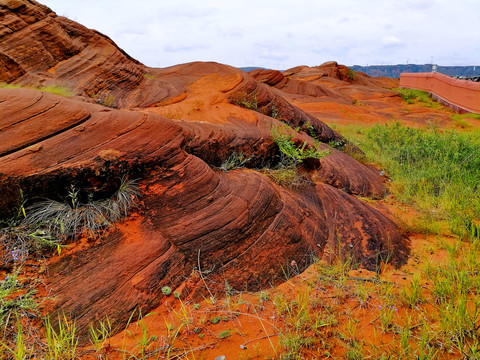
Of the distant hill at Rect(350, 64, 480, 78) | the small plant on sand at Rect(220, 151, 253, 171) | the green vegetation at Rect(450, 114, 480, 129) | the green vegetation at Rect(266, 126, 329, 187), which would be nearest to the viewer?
the small plant on sand at Rect(220, 151, 253, 171)

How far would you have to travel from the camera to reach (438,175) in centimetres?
576

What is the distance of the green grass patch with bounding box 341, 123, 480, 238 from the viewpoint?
440 cm

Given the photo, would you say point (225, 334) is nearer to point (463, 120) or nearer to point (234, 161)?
point (234, 161)

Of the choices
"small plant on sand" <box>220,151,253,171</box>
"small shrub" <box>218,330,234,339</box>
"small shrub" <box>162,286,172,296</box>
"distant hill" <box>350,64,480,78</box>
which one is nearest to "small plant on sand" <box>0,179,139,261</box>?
"small shrub" <box>162,286,172,296</box>

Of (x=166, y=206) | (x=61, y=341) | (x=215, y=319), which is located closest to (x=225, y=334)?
(x=215, y=319)

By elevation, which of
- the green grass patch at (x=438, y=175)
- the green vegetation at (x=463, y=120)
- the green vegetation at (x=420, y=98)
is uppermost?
the green vegetation at (x=420, y=98)

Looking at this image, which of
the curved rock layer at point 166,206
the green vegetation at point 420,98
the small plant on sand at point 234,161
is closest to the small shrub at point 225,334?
the curved rock layer at point 166,206

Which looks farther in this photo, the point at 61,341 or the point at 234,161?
the point at 234,161

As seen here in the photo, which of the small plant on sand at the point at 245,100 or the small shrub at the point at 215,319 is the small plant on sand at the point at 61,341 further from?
the small plant on sand at the point at 245,100

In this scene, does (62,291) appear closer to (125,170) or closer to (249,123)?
(125,170)

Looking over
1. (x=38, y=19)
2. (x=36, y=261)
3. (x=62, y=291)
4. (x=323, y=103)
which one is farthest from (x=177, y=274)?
(x=323, y=103)

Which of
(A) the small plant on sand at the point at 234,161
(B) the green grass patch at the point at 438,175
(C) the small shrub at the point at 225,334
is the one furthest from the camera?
(B) the green grass patch at the point at 438,175

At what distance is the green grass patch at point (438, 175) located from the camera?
4398mm

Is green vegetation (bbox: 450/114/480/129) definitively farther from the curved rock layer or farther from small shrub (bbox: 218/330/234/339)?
small shrub (bbox: 218/330/234/339)
